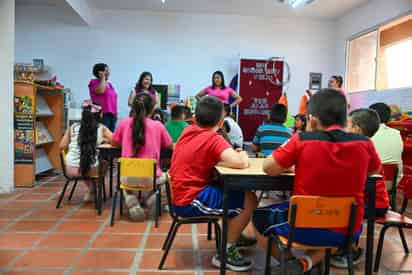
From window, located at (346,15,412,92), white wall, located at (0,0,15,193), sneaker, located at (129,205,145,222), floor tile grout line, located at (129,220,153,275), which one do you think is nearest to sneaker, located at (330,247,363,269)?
floor tile grout line, located at (129,220,153,275)

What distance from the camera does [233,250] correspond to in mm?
2340

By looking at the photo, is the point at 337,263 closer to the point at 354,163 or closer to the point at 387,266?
the point at 387,266

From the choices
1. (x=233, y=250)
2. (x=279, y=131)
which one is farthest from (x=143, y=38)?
(x=233, y=250)

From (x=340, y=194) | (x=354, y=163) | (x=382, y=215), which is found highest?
(x=354, y=163)

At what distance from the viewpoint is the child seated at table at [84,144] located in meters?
3.54

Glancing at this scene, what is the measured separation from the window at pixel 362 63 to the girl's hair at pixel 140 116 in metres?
4.44

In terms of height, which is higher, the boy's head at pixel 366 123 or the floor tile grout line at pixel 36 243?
the boy's head at pixel 366 123

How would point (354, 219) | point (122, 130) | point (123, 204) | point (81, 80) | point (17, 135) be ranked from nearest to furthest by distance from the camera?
point (354, 219), point (122, 130), point (123, 204), point (17, 135), point (81, 80)

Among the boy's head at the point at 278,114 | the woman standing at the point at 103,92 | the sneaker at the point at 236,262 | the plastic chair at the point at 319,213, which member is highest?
the woman standing at the point at 103,92

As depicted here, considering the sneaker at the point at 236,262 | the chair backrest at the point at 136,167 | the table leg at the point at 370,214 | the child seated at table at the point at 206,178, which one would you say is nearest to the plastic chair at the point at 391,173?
the table leg at the point at 370,214

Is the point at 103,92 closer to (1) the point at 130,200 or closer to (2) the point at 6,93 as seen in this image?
(2) the point at 6,93

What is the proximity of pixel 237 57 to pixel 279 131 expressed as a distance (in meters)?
3.74

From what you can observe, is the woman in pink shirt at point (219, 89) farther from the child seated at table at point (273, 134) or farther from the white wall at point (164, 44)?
the child seated at table at point (273, 134)

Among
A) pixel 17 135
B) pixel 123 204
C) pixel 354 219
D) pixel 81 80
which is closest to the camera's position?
pixel 354 219
